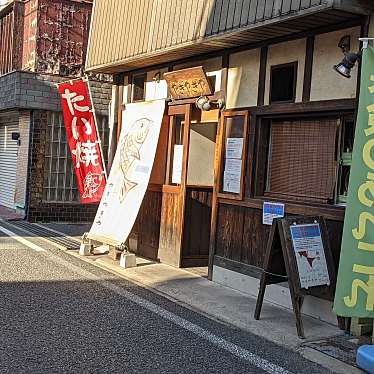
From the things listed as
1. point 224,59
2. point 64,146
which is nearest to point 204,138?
point 224,59

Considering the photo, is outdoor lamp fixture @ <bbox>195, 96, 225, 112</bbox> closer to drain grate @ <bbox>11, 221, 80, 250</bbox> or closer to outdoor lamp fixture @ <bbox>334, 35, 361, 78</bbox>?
outdoor lamp fixture @ <bbox>334, 35, 361, 78</bbox>

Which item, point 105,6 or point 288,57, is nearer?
point 288,57

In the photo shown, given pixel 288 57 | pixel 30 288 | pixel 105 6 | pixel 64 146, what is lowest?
pixel 30 288

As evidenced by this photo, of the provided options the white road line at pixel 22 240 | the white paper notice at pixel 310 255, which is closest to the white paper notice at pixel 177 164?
the white road line at pixel 22 240

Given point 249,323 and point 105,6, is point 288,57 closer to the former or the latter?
point 249,323

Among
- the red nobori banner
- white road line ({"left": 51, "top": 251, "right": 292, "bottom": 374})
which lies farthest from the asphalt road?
the red nobori banner

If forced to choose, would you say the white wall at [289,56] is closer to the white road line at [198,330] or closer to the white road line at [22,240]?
the white road line at [198,330]

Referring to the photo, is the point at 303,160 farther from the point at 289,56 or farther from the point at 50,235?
the point at 50,235

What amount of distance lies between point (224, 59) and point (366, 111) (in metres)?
3.54

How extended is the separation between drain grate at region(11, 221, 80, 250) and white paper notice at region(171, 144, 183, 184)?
268cm

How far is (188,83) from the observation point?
8.95m

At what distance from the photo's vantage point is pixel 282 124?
749 centimetres

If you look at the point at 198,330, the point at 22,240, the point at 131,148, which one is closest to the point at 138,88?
the point at 131,148

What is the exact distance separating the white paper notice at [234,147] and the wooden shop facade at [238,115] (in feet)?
0.09
